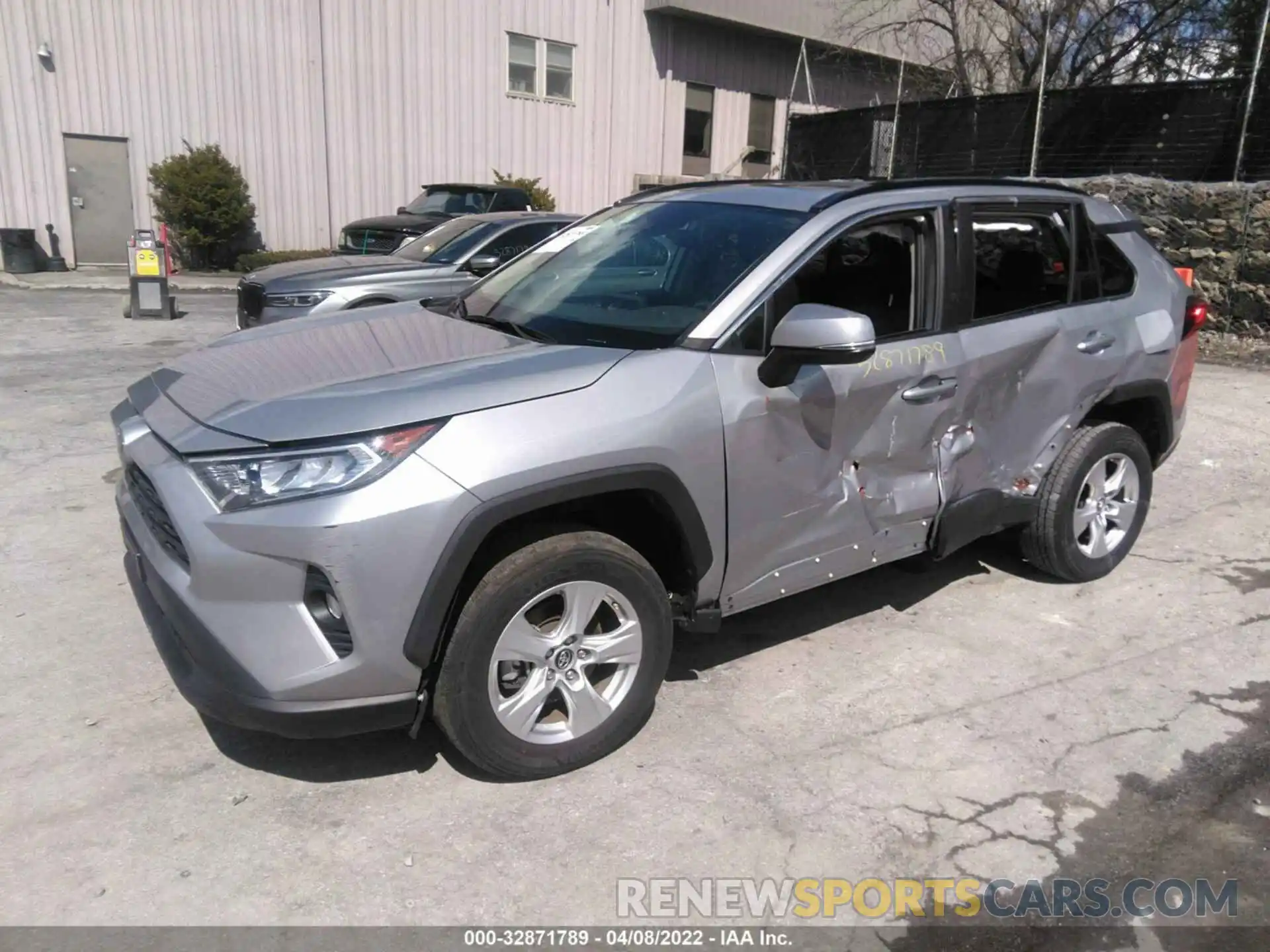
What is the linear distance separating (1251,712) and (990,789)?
127 cm

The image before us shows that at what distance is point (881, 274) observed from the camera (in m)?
3.91

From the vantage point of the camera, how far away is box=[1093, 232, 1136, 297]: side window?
15.3 ft

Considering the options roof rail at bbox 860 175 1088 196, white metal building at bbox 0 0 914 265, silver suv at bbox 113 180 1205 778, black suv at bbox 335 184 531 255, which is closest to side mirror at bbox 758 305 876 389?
silver suv at bbox 113 180 1205 778

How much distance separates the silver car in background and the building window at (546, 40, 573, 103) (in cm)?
1377

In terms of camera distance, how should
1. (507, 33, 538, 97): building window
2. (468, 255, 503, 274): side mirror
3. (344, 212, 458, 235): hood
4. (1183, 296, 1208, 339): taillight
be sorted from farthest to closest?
(507, 33, 538, 97): building window < (344, 212, 458, 235): hood < (468, 255, 503, 274): side mirror < (1183, 296, 1208, 339): taillight

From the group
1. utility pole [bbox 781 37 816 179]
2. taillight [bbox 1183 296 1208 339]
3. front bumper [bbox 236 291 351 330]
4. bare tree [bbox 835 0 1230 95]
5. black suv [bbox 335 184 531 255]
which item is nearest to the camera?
taillight [bbox 1183 296 1208 339]

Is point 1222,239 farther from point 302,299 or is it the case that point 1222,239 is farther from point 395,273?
point 302,299

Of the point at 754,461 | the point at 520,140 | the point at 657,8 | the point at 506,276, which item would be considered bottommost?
the point at 754,461

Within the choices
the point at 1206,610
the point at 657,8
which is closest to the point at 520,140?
the point at 657,8

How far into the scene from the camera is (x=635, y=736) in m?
3.39

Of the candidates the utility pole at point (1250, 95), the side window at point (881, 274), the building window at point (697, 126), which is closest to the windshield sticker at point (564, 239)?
the side window at point (881, 274)

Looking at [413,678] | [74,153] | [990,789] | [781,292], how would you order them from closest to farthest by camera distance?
[413,678], [990,789], [781,292], [74,153]

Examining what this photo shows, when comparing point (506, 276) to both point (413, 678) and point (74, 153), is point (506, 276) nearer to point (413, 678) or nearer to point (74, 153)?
point (413, 678)

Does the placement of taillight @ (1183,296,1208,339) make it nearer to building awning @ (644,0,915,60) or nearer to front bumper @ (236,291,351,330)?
front bumper @ (236,291,351,330)
